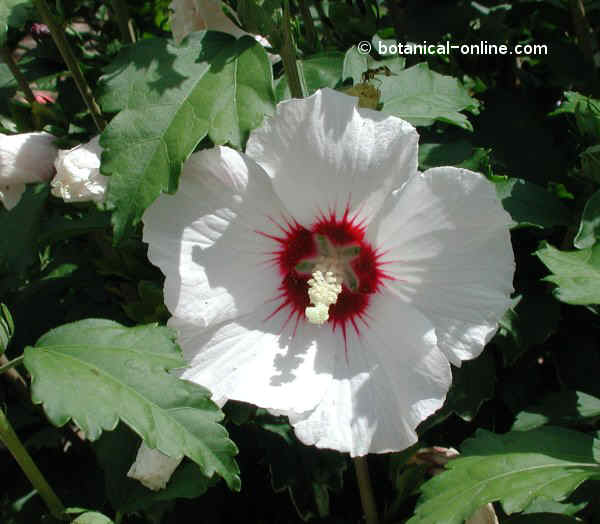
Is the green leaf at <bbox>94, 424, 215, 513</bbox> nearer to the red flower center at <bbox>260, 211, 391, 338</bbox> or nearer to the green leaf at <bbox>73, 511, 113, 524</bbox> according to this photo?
the green leaf at <bbox>73, 511, 113, 524</bbox>

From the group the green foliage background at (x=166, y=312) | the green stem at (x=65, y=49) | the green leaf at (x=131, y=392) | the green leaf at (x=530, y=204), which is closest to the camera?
the green leaf at (x=131, y=392)

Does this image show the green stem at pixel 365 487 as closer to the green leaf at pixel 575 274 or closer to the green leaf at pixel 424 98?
the green leaf at pixel 575 274

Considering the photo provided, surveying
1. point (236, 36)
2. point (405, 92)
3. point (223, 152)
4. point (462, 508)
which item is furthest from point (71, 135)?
point (462, 508)

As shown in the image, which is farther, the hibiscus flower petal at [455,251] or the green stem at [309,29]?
the green stem at [309,29]

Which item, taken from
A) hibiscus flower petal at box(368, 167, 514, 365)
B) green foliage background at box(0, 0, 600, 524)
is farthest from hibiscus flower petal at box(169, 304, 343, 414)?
hibiscus flower petal at box(368, 167, 514, 365)

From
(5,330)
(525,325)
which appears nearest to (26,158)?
(5,330)

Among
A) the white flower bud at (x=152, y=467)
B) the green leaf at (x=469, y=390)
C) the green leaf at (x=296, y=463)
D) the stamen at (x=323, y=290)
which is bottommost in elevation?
the green leaf at (x=296, y=463)

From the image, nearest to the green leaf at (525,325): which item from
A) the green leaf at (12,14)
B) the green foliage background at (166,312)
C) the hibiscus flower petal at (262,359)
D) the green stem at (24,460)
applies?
the green foliage background at (166,312)
